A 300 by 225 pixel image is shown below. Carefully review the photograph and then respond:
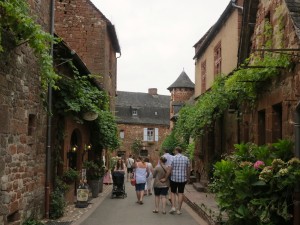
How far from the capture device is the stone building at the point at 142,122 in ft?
176

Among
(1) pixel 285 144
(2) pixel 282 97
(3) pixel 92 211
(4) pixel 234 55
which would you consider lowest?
(3) pixel 92 211

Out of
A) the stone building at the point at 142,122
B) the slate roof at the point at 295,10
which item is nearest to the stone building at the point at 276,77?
the slate roof at the point at 295,10

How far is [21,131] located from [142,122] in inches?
1850

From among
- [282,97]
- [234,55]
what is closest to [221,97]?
[234,55]

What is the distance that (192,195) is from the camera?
15.8 meters

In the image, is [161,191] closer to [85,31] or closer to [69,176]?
[69,176]

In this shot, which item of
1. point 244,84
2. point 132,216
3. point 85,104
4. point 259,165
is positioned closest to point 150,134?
point 85,104

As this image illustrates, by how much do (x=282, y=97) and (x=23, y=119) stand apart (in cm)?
529

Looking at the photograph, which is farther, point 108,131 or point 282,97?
point 108,131

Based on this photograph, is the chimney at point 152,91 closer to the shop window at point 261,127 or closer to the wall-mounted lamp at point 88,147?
the wall-mounted lamp at point 88,147

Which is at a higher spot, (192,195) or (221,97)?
(221,97)

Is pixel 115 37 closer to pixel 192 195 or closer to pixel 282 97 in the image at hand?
pixel 192 195

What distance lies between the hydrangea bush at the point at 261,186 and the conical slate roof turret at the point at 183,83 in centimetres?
3708

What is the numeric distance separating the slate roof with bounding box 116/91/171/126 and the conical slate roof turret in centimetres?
1064
